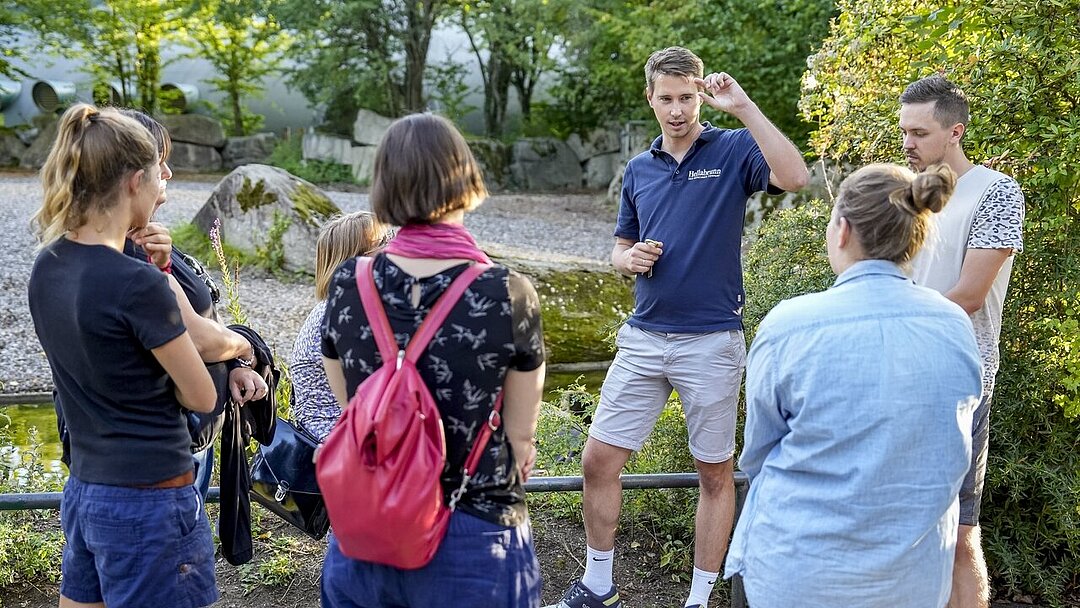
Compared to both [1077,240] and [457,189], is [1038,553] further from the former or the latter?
[457,189]

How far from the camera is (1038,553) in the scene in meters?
3.84

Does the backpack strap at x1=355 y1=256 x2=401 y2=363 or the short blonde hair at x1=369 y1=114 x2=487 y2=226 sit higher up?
the short blonde hair at x1=369 y1=114 x2=487 y2=226

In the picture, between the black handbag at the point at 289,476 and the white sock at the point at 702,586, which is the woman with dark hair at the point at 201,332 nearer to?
the black handbag at the point at 289,476

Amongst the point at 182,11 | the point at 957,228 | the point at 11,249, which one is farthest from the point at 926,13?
the point at 182,11

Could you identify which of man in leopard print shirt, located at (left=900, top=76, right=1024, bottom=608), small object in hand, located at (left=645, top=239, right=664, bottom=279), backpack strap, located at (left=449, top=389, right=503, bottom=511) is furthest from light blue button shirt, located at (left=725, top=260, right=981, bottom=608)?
small object in hand, located at (left=645, top=239, right=664, bottom=279)

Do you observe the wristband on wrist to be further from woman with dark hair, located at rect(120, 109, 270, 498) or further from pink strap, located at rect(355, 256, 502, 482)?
pink strap, located at rect(355, 256, 502, 482)

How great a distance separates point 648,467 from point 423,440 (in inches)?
99.1

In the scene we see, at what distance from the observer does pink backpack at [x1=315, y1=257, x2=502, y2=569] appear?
2000mm

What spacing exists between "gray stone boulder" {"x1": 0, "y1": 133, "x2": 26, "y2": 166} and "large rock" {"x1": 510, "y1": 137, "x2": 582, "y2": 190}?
33.3 ft

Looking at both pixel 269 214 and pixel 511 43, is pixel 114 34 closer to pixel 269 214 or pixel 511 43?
pixel 511 43

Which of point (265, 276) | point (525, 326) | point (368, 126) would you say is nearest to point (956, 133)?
point (525, 326)

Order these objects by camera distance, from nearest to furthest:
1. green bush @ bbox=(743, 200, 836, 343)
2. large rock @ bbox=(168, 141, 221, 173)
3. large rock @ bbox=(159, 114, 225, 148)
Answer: green bush @ bbox=(743, 200, 836, 343), large rock @ bbox=(168, 141, 221, 173), large rock @ bbox=(159, 114, 225, 148)

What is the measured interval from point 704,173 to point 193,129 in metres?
20.4

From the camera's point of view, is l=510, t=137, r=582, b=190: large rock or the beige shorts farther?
l=510, t=137, r=582, b=190: large rock
